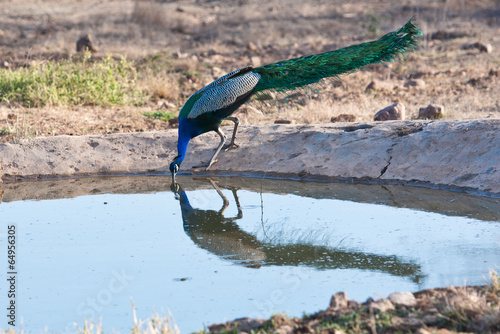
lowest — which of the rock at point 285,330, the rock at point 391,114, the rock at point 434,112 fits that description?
the rock at point 285,330

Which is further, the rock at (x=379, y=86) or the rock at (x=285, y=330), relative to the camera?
the rock at (x=379, y=86)

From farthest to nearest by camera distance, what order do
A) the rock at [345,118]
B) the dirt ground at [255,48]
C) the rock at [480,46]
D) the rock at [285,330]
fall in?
the rock at [480,46] → the dirt ground at [255,48] → the rock at [345,118] → the rock at [285,330]

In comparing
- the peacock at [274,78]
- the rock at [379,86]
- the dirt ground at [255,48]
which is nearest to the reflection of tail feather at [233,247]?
the peacock at [274,78]

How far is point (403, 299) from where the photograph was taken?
11.1 feet

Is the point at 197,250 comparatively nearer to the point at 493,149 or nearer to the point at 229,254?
the point at 229,254

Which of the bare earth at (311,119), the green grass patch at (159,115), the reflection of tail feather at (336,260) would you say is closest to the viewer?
the bare earth at (311,119)

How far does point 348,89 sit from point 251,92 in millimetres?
4115

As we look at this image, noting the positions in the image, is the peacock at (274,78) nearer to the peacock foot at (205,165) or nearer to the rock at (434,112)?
the peacock foot at (205,165)

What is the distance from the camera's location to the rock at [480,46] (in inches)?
490

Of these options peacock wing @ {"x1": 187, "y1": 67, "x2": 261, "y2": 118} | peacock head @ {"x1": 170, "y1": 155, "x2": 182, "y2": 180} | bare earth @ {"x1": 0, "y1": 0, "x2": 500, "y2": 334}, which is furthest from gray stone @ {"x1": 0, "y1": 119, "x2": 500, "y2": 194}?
peacock wing @ {"x1": 187, "y1": 67, "x2": 261, "y2": 118}

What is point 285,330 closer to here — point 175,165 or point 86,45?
point 175,165

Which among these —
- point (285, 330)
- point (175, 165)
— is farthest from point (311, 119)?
point (285, 330)

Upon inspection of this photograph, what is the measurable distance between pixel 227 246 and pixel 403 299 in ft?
6.29

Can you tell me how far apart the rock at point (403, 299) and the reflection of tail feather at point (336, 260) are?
0.68 metres
